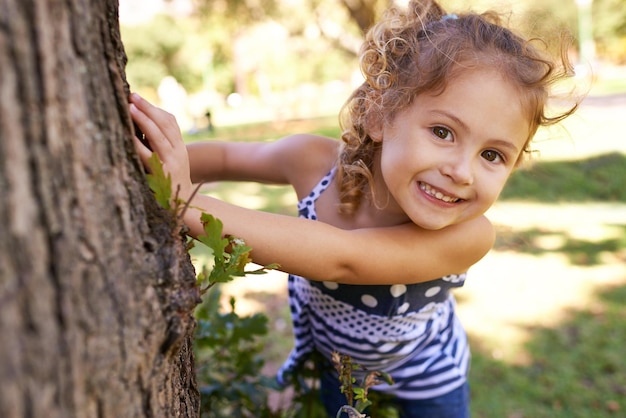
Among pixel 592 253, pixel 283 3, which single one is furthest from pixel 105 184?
pixel 283 3

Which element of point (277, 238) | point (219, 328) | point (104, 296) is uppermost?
point (104, 296)

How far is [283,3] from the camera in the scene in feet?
46.9

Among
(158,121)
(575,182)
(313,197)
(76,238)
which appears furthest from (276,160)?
(575,182)

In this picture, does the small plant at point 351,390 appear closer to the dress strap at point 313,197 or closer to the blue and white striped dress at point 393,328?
the blue and white striped dress at point 393,328

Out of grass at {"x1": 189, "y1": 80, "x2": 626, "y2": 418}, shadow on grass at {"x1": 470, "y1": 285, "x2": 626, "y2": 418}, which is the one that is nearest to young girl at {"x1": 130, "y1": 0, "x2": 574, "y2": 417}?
grass at {"x1": 189, "y1": 80, "x2": 626, "y2": 418}

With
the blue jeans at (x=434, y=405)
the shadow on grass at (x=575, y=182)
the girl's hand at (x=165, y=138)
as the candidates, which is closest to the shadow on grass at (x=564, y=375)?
the blue jeans at (x=434, y=405)

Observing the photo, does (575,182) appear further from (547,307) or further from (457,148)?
(457,148)

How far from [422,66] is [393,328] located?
0.83 m

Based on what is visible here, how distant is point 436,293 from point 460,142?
0.60m

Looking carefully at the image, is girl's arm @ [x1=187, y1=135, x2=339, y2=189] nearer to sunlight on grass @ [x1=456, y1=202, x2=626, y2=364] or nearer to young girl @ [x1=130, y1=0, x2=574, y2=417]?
young girl @ [x1=130, y1=0, x2=574, y2=417]

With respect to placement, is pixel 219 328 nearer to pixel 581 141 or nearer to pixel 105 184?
pixel 105 184

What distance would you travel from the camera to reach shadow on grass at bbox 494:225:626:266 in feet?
17.0

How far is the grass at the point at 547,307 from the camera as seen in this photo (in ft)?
11.0

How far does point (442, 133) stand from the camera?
1.53 m
